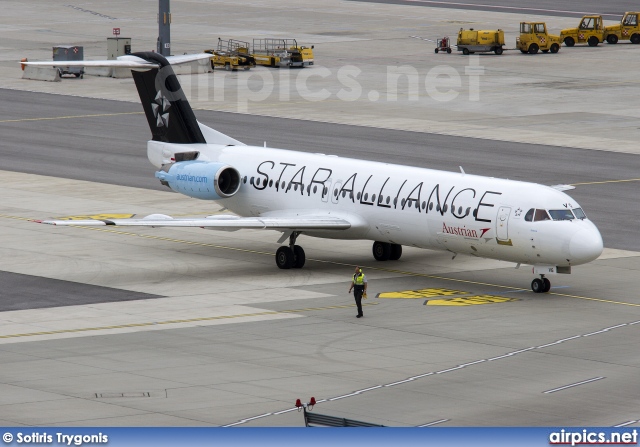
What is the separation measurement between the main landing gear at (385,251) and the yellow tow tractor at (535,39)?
60225mm

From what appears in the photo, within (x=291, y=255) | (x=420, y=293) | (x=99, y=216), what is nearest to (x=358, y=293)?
(x=420, y=293)

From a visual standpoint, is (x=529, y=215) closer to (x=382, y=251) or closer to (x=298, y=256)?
(x=382, y=251)

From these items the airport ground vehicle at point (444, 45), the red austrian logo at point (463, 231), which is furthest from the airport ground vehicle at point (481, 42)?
the red austrian logo at point (463, 231)

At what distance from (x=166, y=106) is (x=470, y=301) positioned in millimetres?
14181

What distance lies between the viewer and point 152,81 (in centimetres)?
4628

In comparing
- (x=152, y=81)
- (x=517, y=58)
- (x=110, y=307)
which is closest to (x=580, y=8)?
(x=517, y=58)

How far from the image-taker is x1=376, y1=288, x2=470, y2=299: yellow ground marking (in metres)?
38.2

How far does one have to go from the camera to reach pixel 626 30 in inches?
4250

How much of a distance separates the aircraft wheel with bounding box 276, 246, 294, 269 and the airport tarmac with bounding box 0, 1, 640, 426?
1.55ft

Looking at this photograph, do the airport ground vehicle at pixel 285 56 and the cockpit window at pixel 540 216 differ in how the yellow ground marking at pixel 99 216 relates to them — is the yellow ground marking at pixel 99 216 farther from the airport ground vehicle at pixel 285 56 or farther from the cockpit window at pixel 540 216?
the airport ground vehicle at pixel 285 56

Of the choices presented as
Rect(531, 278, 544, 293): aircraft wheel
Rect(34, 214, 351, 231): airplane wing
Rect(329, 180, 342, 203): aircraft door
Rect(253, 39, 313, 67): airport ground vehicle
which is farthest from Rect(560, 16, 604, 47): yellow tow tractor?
Rect(531, 278, 544, 293): aircraft wheel

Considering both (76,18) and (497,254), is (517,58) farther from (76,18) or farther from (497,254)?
(497,254)

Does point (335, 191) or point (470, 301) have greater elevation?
point (335, 191)

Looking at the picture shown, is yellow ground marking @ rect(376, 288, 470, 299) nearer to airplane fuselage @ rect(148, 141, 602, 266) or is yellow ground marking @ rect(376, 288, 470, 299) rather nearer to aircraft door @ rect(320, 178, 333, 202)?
airplane fuselage @ rect(148, 141, 602, 266)
